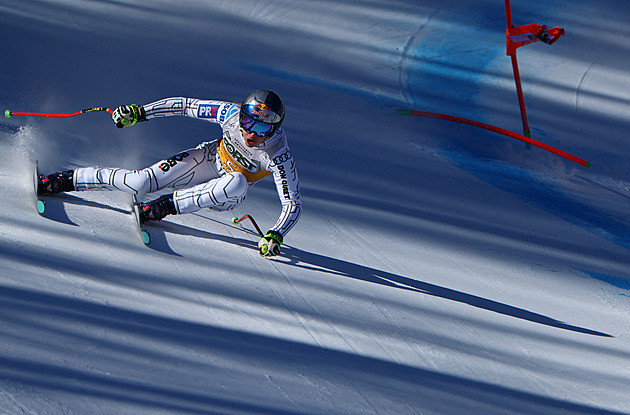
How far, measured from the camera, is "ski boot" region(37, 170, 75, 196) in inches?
183

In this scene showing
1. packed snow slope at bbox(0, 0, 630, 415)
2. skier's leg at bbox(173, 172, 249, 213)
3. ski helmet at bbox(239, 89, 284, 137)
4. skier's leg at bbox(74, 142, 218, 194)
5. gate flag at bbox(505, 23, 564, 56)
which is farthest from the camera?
gate flag at bbox(505, 23, 564, 56)

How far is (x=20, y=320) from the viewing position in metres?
3.72

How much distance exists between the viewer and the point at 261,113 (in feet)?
14.3

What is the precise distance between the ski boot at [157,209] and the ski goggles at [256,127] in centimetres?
70

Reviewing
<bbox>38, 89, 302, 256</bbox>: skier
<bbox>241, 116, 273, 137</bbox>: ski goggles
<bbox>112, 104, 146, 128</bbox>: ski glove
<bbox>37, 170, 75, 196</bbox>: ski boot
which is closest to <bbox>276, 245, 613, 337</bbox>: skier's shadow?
<bbox>38, 89, 302, 256</bbox>: skier

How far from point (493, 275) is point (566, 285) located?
0.55 m

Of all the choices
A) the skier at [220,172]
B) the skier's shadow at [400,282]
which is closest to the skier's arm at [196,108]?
the skier at [220,172]

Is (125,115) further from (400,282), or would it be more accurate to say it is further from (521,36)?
(521,36)

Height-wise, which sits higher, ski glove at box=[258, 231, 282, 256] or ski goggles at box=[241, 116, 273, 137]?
A: ski goggles at box=[241, 116, 273, 137]

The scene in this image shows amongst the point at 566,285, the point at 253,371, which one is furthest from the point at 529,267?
the point at 253,371

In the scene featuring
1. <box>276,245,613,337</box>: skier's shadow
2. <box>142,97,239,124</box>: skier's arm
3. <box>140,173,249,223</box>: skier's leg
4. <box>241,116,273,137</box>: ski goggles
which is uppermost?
<box>142,97,239,124</box>: skier's arm

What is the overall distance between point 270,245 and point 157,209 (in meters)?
0.80

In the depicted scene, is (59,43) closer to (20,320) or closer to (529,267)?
(20,320)

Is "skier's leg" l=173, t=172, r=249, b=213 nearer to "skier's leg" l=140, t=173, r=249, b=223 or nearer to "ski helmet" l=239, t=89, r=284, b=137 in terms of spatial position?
"skier's leg" l=140, t=173, r=249, b=223
